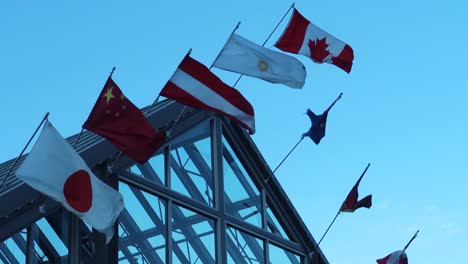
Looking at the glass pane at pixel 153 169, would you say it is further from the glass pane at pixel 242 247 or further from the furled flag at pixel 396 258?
the furled flag at pixel 396 258

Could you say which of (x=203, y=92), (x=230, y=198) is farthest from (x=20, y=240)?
(x=230, y=198)

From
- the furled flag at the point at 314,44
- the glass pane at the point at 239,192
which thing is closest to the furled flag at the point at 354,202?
the glass pane at the point at 239,192

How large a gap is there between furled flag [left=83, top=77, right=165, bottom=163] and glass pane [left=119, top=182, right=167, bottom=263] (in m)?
1.58

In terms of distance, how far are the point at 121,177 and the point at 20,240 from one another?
7.32 ft

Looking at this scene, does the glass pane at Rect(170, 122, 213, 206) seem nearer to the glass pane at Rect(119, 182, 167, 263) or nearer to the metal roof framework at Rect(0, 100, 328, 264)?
the metal roof framework at Rect(0, 100, 328, 264)

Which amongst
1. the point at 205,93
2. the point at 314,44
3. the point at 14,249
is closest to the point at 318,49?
the point at 314,44

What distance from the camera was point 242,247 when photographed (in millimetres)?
22234

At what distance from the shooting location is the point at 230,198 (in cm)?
2222

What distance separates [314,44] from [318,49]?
0.12 meters

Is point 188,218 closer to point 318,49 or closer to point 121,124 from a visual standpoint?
point 121,124

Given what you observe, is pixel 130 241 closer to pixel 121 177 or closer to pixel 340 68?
pixel 121 177

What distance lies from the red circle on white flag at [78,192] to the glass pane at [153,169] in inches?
105

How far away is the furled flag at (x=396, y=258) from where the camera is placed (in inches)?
943

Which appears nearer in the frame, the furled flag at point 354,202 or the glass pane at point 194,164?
the glass pane at point 194,164
